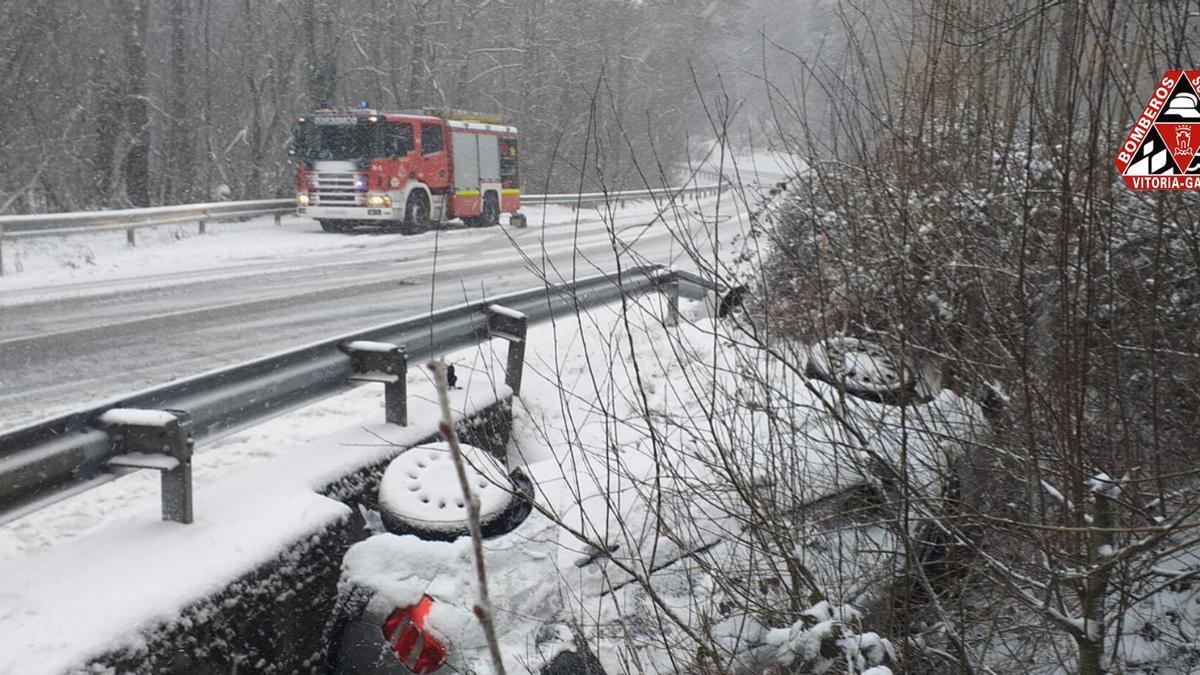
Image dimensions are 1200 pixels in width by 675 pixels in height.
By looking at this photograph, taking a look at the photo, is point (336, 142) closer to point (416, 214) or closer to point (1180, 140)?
point (416, 214)

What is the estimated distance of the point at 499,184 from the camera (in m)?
25.3

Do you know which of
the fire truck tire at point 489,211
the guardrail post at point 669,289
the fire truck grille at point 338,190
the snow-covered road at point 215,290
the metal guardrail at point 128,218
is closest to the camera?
the guardrail post at point 669,289

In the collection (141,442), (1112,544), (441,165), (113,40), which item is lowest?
(1112,544)

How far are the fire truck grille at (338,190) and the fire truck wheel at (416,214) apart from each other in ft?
3.46

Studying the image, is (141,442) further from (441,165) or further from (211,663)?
(441,165)

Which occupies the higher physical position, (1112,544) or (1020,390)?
(1020,390)

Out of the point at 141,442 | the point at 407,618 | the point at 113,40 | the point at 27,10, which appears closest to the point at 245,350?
the point at 141,442

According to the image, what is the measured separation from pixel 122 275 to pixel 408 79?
23269 millimetres

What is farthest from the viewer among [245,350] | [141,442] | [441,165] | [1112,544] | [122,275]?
[441,165]

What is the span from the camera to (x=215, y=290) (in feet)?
39.4

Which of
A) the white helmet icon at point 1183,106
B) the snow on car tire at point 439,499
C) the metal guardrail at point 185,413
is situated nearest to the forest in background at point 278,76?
the snow on car tire at point 439,499

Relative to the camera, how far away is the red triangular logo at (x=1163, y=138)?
4062 mm

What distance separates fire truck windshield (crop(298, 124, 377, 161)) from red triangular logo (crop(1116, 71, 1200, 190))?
18.1 meters

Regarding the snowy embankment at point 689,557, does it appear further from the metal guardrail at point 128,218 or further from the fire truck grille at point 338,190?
the fire truck grille at point 338,190
